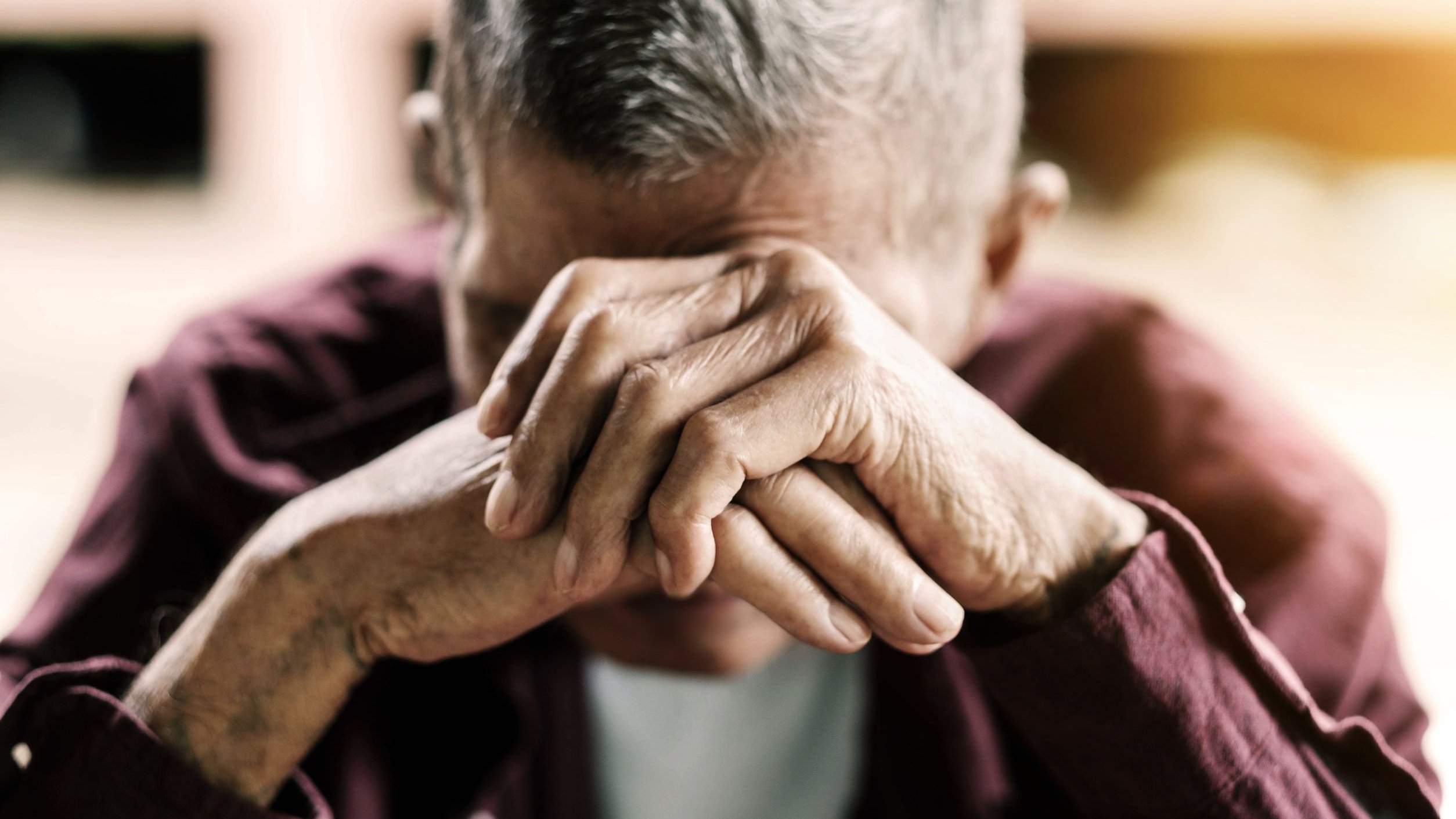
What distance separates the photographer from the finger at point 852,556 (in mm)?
448

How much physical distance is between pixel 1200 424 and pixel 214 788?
24.5 inches

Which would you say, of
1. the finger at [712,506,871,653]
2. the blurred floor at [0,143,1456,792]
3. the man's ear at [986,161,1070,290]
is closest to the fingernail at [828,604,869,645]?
the finger at [712,506,871,653]

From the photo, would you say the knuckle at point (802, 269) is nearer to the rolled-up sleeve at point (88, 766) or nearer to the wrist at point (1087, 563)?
the wrist at point (1087, 563)

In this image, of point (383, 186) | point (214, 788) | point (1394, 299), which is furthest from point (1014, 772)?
point (383, 186)

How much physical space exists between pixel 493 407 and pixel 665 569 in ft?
0.33

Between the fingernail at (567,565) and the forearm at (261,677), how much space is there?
0.15 meters

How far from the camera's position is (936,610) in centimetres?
46

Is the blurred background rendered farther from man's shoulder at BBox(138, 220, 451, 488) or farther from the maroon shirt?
man's shoulder at BBox(138, 220, 451, 488)

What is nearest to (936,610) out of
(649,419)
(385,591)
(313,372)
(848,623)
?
(848,623)

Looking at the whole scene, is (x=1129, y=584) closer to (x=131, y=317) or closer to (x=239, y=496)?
(x=239, y=496)

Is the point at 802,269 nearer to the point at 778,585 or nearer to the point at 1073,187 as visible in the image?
the point at 778,585

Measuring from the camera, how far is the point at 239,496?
71 centimetres

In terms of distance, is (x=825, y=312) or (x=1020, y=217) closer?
(x=825, y=312)

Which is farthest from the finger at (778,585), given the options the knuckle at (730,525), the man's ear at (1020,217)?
the man's ear at (1020,217)
